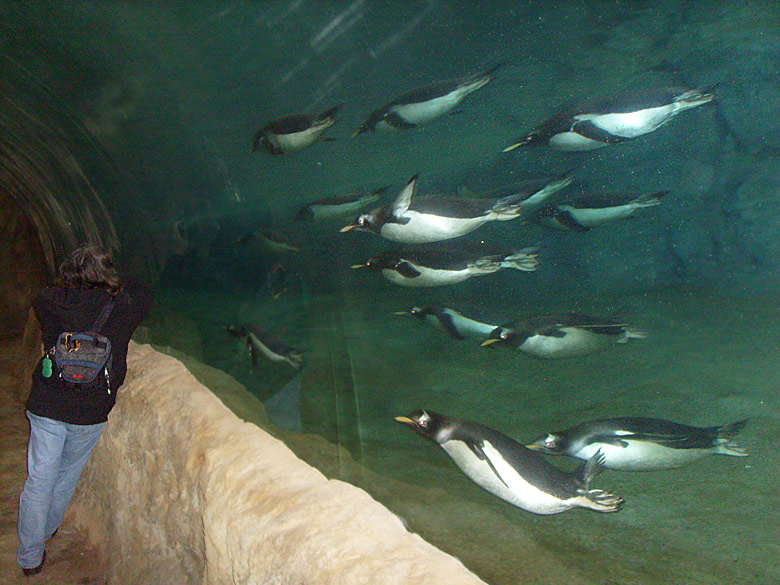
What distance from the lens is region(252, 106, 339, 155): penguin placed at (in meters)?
2.13

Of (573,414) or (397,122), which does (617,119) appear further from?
(573,414)

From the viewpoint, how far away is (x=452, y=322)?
2.30 meters

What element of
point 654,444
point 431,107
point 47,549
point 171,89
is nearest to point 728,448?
point 654,444

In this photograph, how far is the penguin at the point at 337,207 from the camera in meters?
2.17

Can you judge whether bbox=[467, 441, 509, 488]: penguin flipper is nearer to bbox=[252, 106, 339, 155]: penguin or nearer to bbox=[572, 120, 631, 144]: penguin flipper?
bbox=[572, 120, 631, 144]: penguin flipper

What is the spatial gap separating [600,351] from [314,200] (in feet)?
4.31

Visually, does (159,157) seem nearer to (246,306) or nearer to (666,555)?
(246,306)

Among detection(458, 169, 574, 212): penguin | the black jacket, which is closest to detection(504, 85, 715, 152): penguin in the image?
detection(458, 169, 574, 212): penguin

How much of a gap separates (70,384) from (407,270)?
174 centimetres

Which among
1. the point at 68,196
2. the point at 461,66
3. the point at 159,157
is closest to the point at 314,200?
the point at 461,66

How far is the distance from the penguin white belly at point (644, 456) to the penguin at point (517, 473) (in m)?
0.05

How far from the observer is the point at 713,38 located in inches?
63.9

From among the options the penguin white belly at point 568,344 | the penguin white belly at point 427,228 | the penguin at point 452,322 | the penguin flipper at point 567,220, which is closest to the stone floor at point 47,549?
the penguin at point 452,322

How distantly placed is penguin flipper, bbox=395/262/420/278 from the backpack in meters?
1.46
